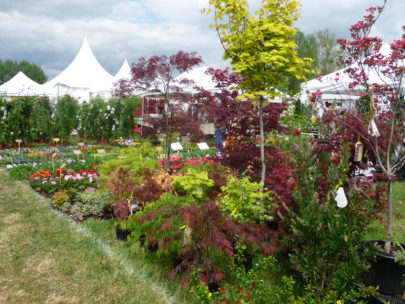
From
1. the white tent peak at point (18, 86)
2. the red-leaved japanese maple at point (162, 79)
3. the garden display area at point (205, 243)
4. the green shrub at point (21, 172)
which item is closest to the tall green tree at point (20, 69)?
the white tent peak at point (18, 86)

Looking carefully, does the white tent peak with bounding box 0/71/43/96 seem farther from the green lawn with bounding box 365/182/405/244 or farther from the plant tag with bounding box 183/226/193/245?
the green lawn with bounding box 365/182/405/244

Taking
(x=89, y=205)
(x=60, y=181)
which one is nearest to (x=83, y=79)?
(x=60, y=181)

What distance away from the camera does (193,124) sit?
22.1 feet

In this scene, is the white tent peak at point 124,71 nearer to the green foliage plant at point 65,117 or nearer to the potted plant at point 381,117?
the green foliage plant at point 65,117

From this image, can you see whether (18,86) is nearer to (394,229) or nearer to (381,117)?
(381,117)

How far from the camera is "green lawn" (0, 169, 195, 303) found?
113 inches

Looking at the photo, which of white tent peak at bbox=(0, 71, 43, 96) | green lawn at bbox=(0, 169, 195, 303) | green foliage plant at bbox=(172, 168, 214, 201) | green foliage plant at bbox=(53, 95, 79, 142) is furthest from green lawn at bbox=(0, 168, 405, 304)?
white tent peak at bbox=(0, 71, 43, 96)

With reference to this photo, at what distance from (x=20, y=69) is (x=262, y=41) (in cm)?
6646

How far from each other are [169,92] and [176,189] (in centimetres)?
301

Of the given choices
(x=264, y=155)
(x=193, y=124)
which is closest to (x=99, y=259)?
(x=264, y=155)

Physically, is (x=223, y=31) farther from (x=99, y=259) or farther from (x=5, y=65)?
(x=5, y=65)

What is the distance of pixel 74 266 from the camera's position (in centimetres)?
337

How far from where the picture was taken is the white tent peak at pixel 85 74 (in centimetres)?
2123

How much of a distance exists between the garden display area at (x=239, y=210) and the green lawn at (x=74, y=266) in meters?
0.02
